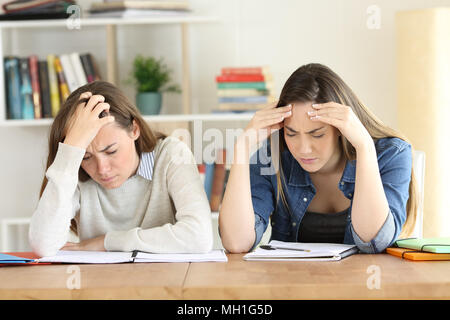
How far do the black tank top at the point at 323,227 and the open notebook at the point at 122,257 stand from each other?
0.32m

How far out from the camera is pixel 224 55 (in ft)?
10.2

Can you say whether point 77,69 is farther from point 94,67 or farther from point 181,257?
point 181,257

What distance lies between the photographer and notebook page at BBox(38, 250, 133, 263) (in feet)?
4.65

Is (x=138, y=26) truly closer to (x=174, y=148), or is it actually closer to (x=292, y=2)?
(x=292, y=2)

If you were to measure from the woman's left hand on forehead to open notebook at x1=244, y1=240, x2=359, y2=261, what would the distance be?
0.86 feet

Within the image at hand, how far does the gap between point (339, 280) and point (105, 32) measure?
2268 mm

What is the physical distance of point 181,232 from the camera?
156cm

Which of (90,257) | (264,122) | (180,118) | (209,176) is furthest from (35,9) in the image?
(90,257)

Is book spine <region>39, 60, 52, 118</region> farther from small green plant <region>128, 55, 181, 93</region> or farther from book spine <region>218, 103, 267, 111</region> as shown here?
book spine <region>218, 103, 267, 111</region>

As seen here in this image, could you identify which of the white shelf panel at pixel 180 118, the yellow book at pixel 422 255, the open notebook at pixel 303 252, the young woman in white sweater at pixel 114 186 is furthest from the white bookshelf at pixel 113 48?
the yellow book at pixel 422 255

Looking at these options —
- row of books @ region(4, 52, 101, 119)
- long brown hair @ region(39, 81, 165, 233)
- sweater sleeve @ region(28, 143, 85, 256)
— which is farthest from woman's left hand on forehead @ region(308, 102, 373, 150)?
row of books @ region(4, 52, 101, 119)

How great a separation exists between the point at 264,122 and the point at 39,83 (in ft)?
5.23

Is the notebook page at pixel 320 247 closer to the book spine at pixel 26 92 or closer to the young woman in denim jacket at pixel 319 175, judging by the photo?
the young woman in denim jacket at pixel 319 175
